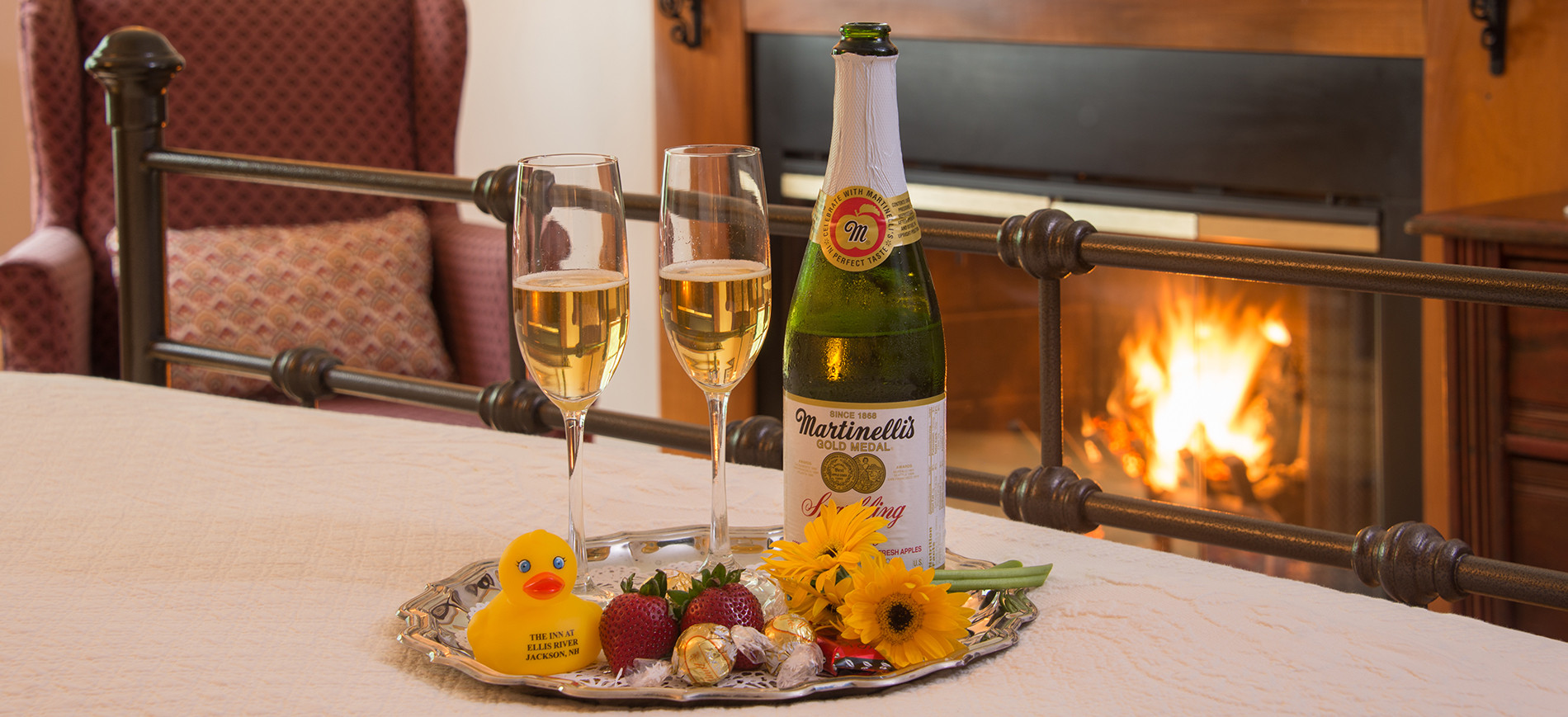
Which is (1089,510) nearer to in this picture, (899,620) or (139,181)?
(899,620)

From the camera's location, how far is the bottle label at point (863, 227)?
0.69m

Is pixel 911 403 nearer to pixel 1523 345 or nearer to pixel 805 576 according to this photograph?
pixel 805 576

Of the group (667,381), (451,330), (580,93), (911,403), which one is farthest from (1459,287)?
(580,93)

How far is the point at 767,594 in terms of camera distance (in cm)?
60

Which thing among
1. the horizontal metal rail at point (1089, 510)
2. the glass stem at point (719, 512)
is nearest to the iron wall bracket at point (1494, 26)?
the horizontal metal rail at point (1089, 510)

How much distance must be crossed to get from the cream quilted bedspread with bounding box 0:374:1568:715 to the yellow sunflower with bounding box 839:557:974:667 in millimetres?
16

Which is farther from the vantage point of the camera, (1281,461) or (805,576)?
(1281,461)

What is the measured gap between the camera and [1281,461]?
95.2 inches

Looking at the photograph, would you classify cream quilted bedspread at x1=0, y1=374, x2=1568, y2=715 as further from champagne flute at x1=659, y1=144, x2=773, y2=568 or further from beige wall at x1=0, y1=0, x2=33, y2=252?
beige wall at x1=0, y1=0, x2=33, y2=252

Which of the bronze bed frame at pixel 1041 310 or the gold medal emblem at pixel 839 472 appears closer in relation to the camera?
the gold medal emblem at pixel 839 472

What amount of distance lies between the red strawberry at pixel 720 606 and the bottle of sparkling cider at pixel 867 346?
10cm

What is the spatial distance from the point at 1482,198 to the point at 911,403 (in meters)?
1.64

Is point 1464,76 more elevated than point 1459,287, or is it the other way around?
point 1464,76

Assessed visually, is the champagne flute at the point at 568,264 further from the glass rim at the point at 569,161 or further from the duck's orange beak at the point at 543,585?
the duck's orange beak at the point at 543,585
